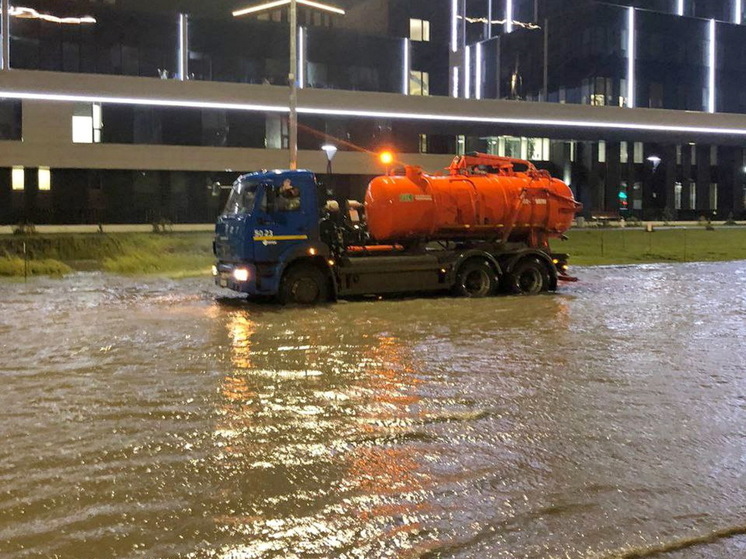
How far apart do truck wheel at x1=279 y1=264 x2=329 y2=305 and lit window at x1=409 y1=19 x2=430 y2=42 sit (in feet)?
145

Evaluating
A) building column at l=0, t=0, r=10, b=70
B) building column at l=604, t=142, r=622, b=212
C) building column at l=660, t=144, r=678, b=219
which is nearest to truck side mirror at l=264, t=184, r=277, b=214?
building column at l=0, t=0, r=10, b=70

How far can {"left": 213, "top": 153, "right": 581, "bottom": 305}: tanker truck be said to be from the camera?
1717 centimetres

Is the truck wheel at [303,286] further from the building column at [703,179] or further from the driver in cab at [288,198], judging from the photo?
the building column at [703,179]

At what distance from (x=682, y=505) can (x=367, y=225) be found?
13362 mm

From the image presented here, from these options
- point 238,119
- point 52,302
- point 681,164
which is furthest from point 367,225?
point 681,164

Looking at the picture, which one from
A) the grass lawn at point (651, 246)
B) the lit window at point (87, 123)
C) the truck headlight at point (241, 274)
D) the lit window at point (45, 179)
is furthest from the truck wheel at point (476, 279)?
the lit window at point (45, 179)

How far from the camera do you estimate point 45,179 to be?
43.2 m

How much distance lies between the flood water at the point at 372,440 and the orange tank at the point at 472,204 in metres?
4.35

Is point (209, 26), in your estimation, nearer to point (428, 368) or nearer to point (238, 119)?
point (238, 119)

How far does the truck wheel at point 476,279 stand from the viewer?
19422 millimetres

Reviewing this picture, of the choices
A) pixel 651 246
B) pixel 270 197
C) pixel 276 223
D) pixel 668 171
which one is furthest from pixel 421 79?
pixel 276 223

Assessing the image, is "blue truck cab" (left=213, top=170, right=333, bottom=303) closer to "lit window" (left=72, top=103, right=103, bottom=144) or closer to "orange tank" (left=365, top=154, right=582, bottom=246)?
"orange tank" (left=365, top=154, right=582, bottom=246)

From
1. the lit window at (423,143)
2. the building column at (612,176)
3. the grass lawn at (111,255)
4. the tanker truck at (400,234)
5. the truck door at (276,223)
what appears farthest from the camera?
the building column at (612,176)

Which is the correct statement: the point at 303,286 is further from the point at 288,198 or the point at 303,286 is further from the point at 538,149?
the point at 538,149
